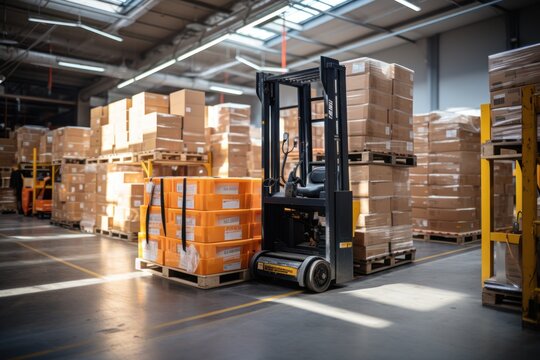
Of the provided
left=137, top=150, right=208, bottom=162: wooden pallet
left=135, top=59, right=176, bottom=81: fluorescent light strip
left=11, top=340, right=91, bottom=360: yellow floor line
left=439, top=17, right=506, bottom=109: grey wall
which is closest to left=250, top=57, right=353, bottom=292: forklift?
left=11, top=340, right=91, bottom=360: yellow floor line

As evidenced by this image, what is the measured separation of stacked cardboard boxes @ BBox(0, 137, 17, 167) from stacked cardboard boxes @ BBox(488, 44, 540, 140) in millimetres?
17926

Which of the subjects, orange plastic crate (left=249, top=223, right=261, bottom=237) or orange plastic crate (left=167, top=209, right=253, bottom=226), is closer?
orange plastic crate (left=167, top=209, right=253, bottom=226)

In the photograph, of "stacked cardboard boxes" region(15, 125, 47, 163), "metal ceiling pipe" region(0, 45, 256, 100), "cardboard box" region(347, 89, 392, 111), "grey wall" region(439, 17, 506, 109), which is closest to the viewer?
"cardboard box" region(347, 89, 392, 111)

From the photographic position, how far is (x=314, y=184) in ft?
17.9

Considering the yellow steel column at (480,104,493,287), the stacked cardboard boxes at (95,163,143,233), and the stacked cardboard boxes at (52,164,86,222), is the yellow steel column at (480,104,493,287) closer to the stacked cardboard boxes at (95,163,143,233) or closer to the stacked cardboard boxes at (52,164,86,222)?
the stacked cardboard boxes at (95,163,143,233)

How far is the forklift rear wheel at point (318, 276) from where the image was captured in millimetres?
4680

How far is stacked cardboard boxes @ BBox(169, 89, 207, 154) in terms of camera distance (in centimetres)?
927

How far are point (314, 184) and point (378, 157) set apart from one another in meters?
1.15

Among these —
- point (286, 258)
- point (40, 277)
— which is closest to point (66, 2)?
point (40, 277)

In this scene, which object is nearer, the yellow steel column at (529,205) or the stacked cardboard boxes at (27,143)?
the yellow steel column at (529,205)

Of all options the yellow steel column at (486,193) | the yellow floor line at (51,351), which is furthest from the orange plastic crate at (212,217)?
the yellow steel column at (486,193)

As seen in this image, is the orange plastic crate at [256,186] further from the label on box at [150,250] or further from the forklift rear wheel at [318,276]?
the label on box at [150,250]

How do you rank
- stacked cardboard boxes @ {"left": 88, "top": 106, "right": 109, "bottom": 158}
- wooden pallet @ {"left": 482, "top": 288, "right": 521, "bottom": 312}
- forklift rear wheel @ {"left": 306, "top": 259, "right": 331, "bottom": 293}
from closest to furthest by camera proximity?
wooden pallet @ {"left": 482, "top": 288, "right": 521, "bottom": 312} < forklift rear wheel @ {"left": 306, "top": 259, "right": 331, "bottom": 293} < stacked cardboard boxes @ {"left": 88, "top": 106, "right": 109, "bottom": 158}

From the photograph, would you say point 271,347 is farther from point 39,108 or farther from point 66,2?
point 39,108
